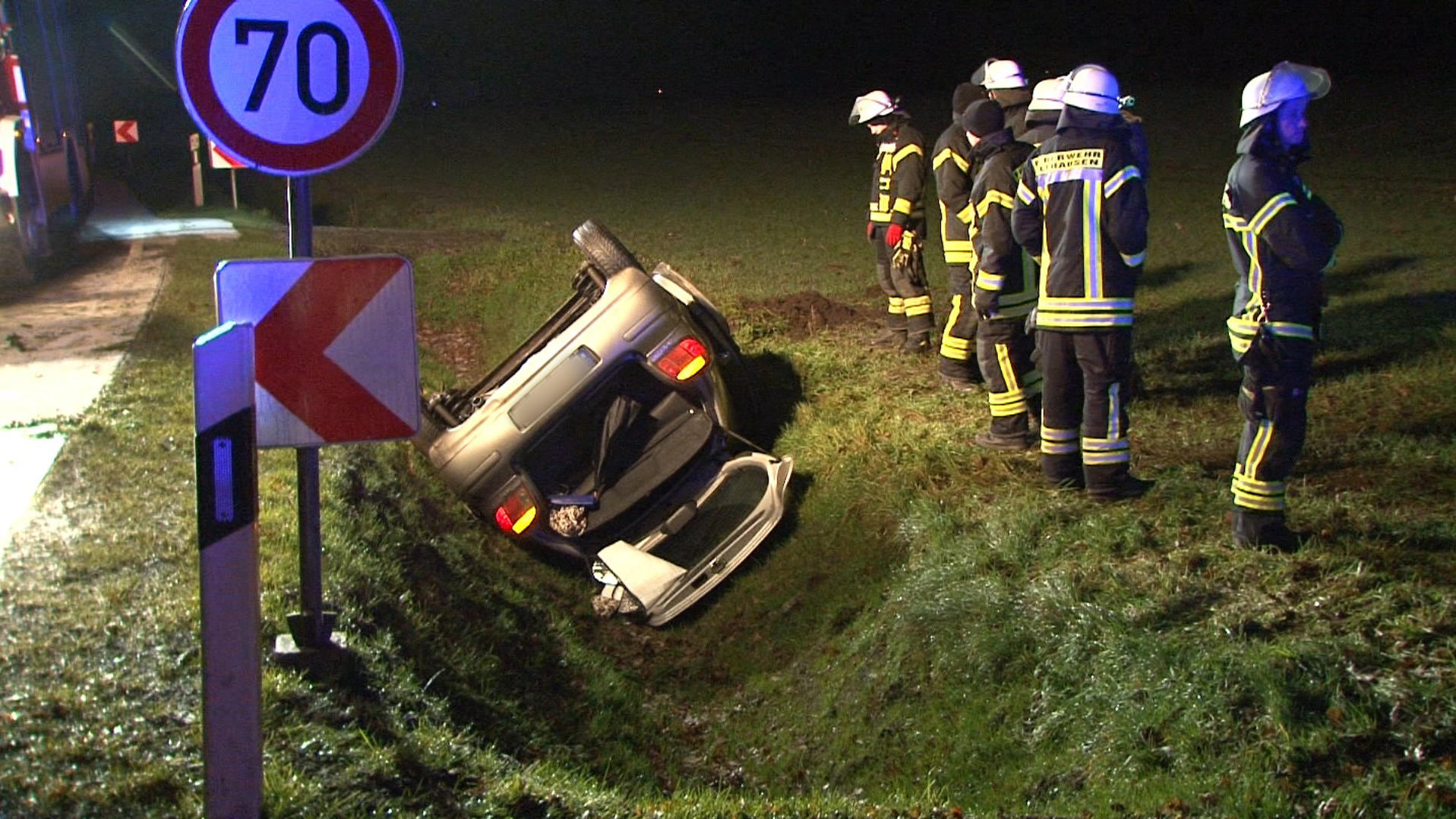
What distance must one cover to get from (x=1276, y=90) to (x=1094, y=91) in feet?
2.66

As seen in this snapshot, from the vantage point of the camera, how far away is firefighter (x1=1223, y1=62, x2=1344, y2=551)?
5.07 metres

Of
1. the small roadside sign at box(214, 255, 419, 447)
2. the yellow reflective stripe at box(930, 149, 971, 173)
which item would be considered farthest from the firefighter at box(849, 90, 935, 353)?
the small roadside sign at box(214, 255, 419, 447)

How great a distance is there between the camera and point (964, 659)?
199 inches

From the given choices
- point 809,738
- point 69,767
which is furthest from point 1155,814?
point 69,767

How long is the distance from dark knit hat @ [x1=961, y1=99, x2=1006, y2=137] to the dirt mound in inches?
110

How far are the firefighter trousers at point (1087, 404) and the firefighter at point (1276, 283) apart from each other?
0.64 meters

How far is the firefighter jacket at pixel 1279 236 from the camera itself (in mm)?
5047

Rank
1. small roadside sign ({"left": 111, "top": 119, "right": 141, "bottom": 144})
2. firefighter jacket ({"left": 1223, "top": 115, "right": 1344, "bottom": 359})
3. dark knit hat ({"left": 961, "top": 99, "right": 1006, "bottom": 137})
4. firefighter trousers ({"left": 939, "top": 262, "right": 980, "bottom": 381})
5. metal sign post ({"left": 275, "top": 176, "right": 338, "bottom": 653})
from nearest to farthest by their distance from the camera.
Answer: metal sign post ({"left": 275, "top": 176, "right": 338, "bottom": 653}), firefighter jacket ({"left": 1223, "top": 115, "right": 1344, "bottom": 359}), dark knit hat ({"left": 961, "top": 99, "right": 1006, "bottom": 137}), firefighter trousers ({"left": 939, "top": 262, "right": 980, "bottom": 381}), small roadside sign ({"left": 111, "top": 119, "right": 141, "bottom": 144})

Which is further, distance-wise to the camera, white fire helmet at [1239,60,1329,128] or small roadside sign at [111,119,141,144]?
small roadside sign at [111,119,141,144]

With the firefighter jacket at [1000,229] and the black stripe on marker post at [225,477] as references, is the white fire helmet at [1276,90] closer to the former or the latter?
the firefighter jacket at [1000,229]

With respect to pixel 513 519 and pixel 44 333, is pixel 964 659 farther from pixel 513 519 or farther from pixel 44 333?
pixel 44 333

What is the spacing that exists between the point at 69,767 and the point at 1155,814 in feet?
9.93

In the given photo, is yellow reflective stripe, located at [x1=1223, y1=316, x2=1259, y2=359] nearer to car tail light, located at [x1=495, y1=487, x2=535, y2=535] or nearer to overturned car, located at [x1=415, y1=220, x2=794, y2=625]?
overturned car, located at [x1=415, y1=220, x2=794, y2=625]

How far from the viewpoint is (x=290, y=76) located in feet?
12.8
